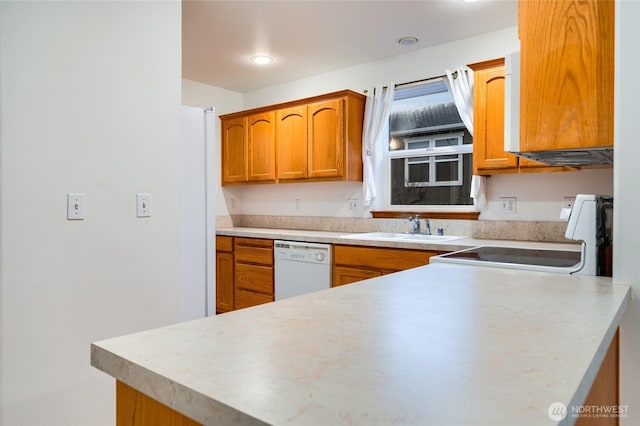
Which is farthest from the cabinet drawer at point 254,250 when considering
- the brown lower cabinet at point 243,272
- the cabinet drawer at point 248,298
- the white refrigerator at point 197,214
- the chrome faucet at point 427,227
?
the chrome faucet at point 427,227

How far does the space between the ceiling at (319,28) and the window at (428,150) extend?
452 mm

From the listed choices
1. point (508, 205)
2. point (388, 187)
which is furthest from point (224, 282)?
point (508, 205)

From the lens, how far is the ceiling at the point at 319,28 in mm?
2873

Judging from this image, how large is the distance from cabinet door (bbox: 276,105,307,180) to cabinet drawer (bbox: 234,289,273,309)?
113 cm

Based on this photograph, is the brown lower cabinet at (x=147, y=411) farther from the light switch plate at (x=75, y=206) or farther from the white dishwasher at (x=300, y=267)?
the white dishwasher at (x=300, y=267)

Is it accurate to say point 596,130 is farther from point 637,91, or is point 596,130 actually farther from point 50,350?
point 50,350

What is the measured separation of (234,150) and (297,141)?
0.90 metres

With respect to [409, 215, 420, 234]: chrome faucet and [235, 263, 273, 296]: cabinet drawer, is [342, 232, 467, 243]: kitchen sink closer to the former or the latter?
[409, 215, 420, 234]: chrome faucet

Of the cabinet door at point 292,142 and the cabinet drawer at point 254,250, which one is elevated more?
the cabinet door at point 292,142

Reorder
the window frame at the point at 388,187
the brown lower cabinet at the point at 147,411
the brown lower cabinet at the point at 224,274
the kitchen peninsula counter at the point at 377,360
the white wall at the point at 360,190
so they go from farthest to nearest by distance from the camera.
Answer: the brown lower cabinet at the point at 224,274 → the window frame at the point at 388,187 → the white wall at the point at 360,190 → the brown lower cabinet at the point at 147,411 → the kitchen peninsula counter at the point at 377,360

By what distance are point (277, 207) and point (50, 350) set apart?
3.00m

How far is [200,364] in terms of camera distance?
675mm

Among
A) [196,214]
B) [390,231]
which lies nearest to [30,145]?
[196,214]

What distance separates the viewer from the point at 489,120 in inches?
117
